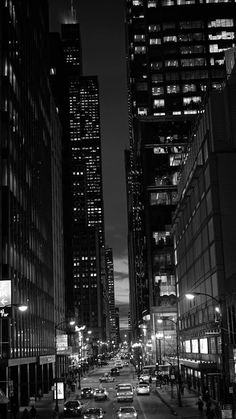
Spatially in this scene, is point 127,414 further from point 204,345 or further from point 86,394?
point 86,394

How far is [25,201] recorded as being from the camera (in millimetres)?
73438

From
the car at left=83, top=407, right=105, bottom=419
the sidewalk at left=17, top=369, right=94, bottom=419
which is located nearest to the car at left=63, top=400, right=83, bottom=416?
the sidewalk at left=17, top=369, right=94, bottom=419

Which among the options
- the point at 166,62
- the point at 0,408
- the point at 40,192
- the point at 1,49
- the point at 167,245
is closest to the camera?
the point at 0,408

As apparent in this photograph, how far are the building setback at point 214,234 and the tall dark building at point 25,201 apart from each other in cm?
1939

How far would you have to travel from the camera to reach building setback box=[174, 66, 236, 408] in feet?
180

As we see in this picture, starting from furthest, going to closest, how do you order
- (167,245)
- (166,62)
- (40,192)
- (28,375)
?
(166,62)
(167,245)
(40,192)
(28,375)

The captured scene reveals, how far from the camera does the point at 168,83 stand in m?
178

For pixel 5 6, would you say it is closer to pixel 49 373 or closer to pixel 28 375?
pixel 28 375

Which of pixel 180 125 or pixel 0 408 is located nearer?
pixel 0 408

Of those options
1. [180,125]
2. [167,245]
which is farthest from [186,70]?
[167,245]

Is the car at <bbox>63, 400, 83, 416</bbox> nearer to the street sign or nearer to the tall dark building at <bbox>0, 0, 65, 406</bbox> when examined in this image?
the tall dark building at <bbox>0, 0, 65, 406</bbox>

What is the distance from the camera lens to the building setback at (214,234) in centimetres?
5491

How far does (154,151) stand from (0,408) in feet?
418

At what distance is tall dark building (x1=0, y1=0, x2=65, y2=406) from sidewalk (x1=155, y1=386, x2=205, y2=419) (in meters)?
14.6
